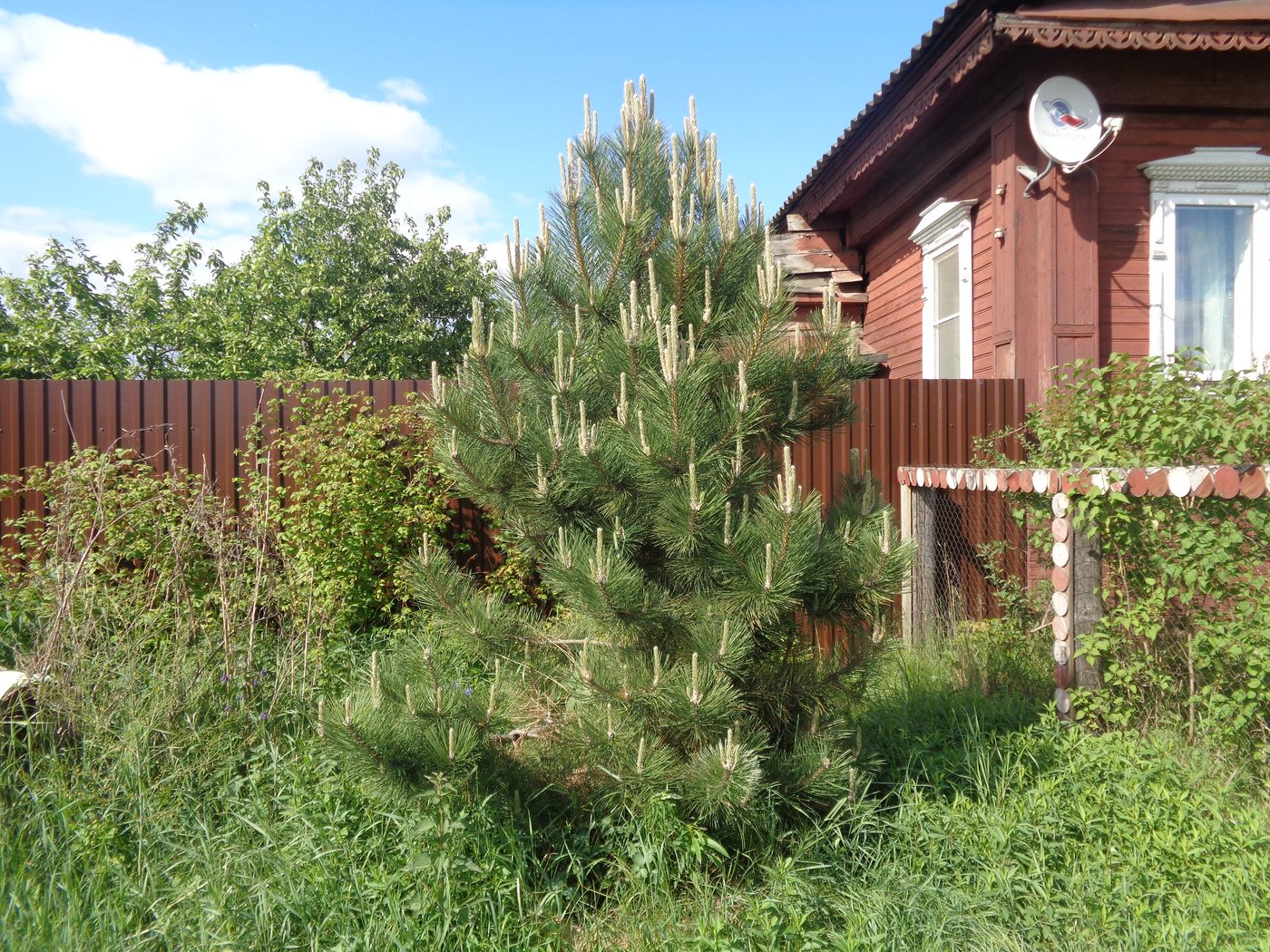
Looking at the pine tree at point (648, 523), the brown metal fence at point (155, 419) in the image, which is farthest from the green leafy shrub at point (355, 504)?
the pine tree at point (648, 523)

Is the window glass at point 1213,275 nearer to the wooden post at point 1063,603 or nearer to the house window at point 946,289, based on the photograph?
the house window at point 946,289

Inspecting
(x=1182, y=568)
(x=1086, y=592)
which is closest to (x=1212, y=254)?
(x=1086, y=592)

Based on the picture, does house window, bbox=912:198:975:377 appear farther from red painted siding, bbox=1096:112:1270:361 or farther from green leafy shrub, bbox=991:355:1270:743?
green leafy shrub, bbox=991:355:1270:743

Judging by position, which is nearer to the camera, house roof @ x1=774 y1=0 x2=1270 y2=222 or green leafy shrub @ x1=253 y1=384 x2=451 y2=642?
green leafy shrub @ x1=253 y1=384 x2=451 y2=642

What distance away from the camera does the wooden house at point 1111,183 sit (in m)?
6.07

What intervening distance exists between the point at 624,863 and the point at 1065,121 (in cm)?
595

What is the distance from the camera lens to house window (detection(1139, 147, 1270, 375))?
655 cm

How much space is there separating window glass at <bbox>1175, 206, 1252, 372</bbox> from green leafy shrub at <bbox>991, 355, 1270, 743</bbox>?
329 centimetres

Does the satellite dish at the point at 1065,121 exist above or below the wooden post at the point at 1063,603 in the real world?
above

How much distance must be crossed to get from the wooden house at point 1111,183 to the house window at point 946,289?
50 mm

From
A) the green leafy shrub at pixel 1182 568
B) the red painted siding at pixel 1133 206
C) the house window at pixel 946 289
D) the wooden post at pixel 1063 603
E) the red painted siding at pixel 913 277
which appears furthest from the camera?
the house window at pixel 946 289

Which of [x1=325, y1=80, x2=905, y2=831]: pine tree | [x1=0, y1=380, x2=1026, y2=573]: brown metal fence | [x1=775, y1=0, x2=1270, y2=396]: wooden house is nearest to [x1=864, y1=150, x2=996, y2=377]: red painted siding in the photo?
[x1=775, y1=0, x2=1270, y2=396]: wooden house

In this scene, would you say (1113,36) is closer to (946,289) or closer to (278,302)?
(946,289)

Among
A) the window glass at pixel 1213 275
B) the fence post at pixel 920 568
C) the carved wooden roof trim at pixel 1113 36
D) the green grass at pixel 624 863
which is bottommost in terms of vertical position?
the green grass at pixel 624 863
